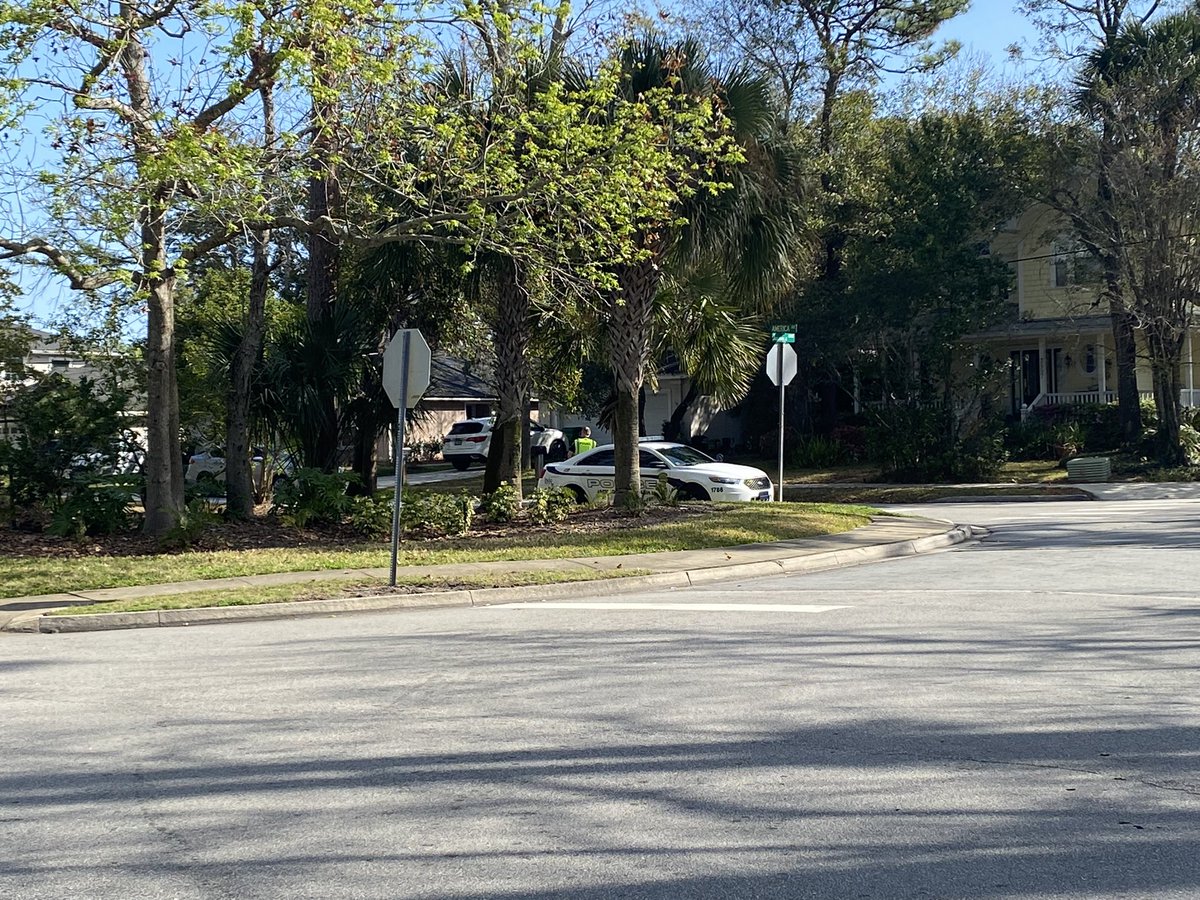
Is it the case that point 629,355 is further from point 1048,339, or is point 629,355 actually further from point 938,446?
point 1048,339

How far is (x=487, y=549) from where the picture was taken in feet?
51.2

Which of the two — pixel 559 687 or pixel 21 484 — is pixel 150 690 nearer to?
pixel 559 687

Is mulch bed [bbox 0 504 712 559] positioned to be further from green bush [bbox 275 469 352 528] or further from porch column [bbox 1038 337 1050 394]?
porch column [bbox 1038 337 1050 394]

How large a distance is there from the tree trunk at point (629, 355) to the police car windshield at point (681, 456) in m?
3.20

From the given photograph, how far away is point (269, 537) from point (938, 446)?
1834 centimetres

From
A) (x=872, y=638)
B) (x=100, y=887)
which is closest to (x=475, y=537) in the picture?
(x=872, y=638)

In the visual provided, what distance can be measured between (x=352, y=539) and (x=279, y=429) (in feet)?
9.42

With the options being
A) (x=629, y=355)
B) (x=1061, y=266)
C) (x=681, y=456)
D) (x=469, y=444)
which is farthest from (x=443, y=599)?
(x=469, y=444)

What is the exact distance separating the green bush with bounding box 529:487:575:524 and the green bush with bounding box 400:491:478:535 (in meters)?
1.29

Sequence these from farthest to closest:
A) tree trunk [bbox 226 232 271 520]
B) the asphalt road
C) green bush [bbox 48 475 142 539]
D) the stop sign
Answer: tree trunk [bbox 226 232 271 520]
green bush [bbox 48 475 142 539]
the stop sign
the asphalt road

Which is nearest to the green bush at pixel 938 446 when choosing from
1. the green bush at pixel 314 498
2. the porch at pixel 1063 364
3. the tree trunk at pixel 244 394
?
the porch at pixel 1063 364

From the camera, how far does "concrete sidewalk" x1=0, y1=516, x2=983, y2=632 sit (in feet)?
37.7

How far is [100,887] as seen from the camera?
4.53 meters

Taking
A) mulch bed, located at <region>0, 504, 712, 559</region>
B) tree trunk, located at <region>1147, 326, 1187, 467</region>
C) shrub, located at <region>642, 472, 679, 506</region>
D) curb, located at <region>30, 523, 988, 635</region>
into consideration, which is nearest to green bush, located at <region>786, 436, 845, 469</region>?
tree trunk, located at <region>1147, 326, 1187, 467</region>
